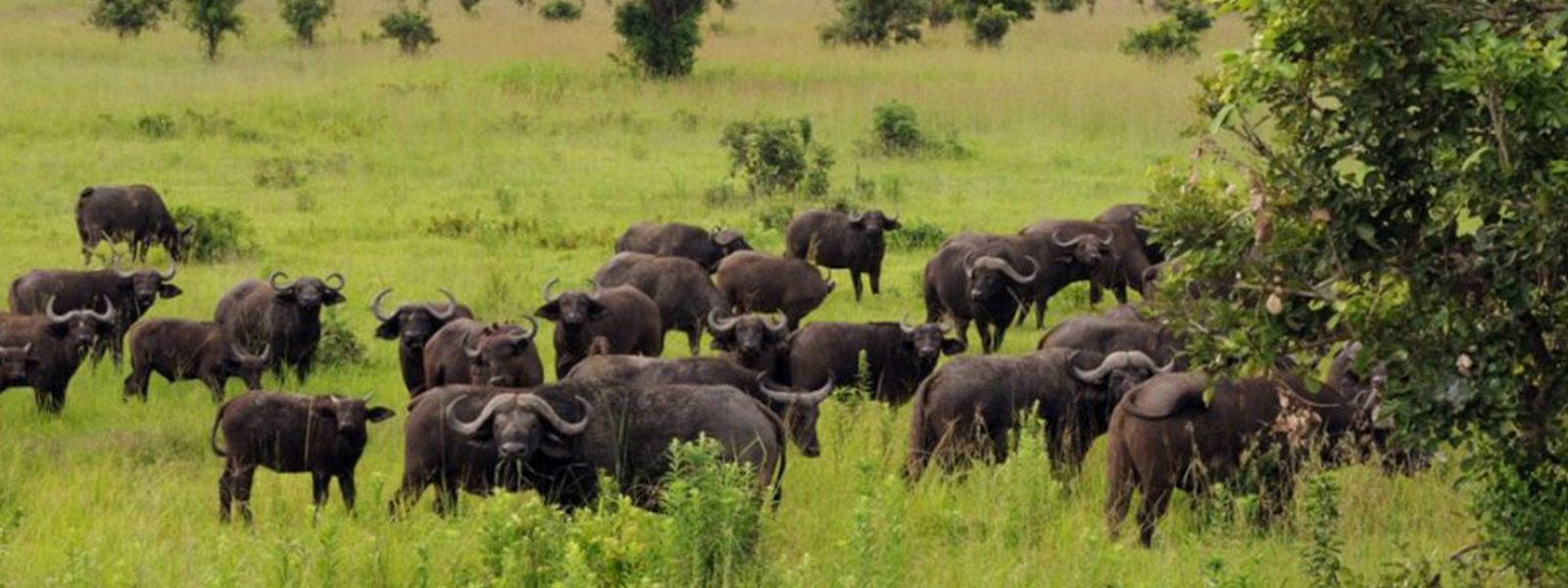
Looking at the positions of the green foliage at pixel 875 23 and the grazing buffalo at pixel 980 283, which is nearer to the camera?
the grazing buffalo at pixel 980 283

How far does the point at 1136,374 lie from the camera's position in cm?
1160

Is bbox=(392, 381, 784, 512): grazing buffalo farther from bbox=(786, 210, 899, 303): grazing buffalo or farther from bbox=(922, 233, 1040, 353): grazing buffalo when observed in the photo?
bbox=(786, 210, 899, 303): grazing buffalo

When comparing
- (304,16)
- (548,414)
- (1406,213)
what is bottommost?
(304,16)

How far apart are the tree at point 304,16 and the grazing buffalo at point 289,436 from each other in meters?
34.2

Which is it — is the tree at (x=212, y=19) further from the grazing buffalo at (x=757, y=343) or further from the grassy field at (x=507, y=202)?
the grazing buffalo at (x=757, y=343)

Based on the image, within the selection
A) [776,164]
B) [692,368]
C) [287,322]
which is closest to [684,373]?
[692,368]

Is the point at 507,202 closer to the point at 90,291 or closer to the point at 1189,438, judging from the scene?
the point at 90,291

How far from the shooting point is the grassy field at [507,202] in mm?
8945

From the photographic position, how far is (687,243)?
19266 mm

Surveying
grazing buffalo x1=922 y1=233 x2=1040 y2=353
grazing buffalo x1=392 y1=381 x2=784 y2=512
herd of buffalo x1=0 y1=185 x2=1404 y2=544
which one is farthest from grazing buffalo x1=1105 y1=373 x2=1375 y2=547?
grazing buffalo x1=922 y1=233 x2=1040 y2=353

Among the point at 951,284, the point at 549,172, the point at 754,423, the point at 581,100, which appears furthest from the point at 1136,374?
the point at 581,100

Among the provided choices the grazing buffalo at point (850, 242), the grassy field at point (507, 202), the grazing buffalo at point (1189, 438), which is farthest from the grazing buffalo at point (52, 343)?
the grazing buffalo at point (850, 242)

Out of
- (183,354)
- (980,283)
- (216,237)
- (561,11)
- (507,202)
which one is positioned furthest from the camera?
(561,11)

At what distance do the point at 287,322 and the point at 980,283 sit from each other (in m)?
5.32
